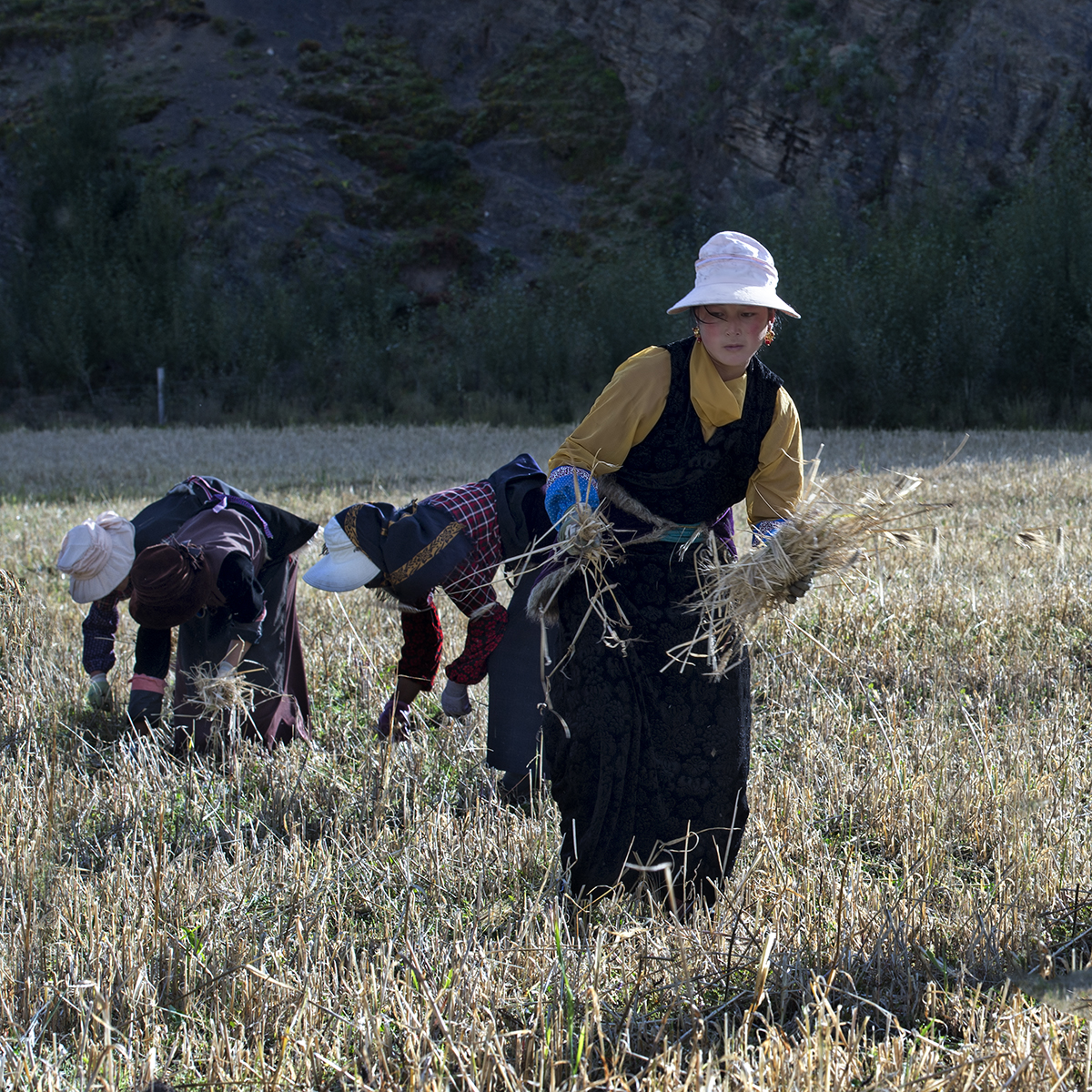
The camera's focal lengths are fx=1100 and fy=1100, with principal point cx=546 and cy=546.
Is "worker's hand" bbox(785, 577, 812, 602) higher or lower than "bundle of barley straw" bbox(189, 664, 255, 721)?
higher

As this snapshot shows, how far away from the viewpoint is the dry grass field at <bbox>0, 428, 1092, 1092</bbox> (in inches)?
82.8

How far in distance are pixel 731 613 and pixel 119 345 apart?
92.8 feet

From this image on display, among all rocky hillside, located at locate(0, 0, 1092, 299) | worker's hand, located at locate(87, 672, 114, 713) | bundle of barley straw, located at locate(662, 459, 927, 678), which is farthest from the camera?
rocky hillside, located at locate(0, 0, 1092, 299)

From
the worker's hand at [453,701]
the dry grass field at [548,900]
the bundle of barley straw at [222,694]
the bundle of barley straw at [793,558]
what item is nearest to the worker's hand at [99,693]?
the dry grass field at [548,900]

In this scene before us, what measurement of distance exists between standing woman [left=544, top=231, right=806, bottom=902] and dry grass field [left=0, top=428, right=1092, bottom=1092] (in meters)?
0.17

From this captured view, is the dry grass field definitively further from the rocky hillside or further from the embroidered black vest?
the rocky hillside

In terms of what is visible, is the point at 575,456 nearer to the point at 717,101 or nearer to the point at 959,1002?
the point at 959,1002

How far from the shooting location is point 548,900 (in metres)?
2.93

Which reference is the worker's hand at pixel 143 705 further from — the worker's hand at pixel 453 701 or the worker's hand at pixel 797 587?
the worker's hand at pixel 797 587

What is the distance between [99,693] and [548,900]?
2500 mm

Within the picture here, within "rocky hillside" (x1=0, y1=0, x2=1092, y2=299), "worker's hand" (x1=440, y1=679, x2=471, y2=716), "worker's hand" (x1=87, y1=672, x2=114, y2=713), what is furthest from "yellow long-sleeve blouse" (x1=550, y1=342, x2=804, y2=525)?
"rocky hillside" (x1=0, y1=0, x2=1092, y2=299)

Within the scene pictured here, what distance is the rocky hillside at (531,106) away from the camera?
30.3m

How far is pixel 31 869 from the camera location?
2963 millimetres

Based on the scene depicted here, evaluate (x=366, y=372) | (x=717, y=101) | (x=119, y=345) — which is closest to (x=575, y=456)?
(x=366, y=372)
